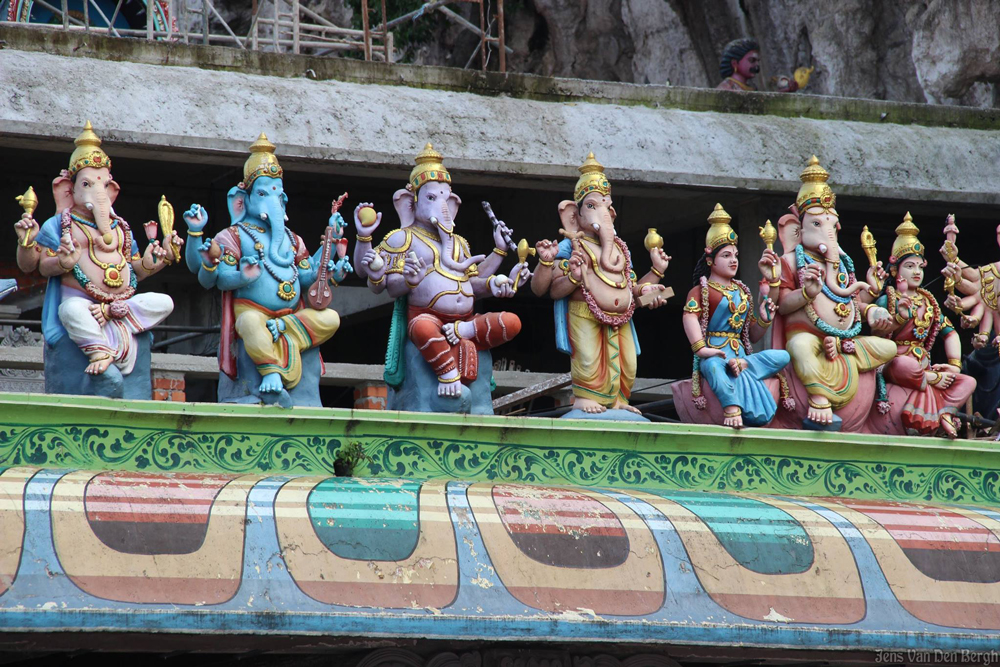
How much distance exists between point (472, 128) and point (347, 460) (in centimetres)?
411

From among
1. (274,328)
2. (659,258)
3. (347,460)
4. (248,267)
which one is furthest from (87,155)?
(659,258)

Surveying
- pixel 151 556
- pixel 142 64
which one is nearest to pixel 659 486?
pixel 151 556

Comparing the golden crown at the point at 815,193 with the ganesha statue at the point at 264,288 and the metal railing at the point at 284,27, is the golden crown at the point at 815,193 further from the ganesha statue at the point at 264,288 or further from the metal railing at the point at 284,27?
the metal railing at the point at 284,27

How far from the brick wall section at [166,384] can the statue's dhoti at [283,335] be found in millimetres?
2758

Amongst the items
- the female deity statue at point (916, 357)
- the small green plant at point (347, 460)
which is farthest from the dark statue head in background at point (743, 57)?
the small green plant at point (347, 460)

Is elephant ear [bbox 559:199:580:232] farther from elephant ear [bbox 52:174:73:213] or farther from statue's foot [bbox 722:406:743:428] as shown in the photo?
elephant ear [bbox 52:174:73:213]

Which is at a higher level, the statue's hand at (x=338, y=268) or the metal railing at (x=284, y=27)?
the metal railing at (x=284, y=27)

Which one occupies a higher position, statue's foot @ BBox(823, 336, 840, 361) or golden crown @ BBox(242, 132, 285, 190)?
golden crown @ BBox(242, 132, 285, 190)

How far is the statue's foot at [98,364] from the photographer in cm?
804

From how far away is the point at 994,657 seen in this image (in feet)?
28.5

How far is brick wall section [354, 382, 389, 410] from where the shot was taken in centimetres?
1179

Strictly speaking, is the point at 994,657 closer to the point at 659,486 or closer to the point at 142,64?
the point at 659,486

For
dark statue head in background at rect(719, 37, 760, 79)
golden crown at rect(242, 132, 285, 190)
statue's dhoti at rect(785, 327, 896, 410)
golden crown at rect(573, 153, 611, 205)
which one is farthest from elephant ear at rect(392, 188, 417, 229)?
dark statue head in background at rect(719, 37, 760, 79)

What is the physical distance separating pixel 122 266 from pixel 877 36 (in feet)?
37.9
